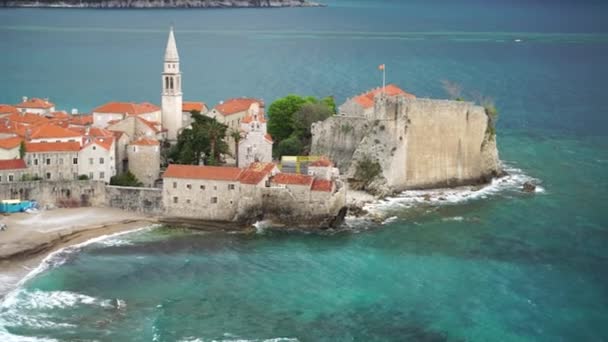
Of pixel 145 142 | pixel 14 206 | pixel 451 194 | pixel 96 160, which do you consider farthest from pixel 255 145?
pixel 14 206

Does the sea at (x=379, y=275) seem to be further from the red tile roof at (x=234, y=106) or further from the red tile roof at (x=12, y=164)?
the red tile roof at (x=234, y=106)

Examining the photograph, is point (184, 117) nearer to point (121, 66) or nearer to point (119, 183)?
point (119, 183)

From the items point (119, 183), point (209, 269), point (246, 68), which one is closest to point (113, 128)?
point (119, 183)

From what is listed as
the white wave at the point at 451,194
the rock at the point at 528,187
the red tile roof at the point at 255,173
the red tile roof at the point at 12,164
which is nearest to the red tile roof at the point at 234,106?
the red tile roof at the point at 255,173

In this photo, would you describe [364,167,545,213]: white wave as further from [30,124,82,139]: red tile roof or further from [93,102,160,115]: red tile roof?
[30,124,82,139]: red tile roof

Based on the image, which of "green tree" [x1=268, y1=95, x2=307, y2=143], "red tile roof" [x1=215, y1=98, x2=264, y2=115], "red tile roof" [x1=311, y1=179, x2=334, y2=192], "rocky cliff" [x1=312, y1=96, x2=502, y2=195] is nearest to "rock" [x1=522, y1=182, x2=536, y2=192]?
"rocky cliff" [x1=312, y1=96, x2=502, y2=195]

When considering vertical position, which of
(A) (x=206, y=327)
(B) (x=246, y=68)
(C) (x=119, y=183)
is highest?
(B) (x=246, y=68)
